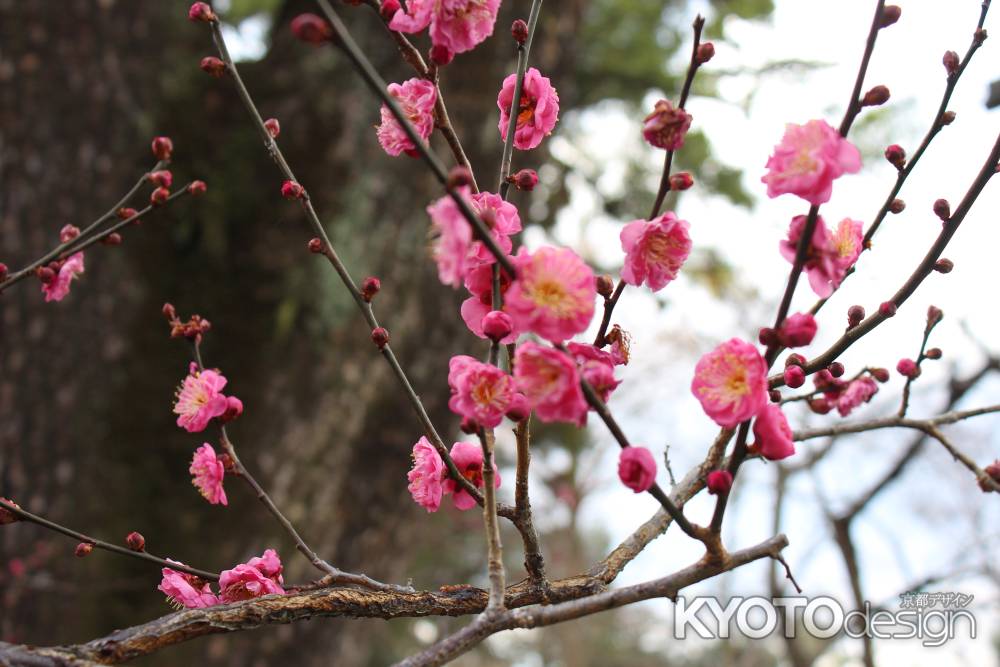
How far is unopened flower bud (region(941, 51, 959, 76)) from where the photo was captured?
30.2 inches

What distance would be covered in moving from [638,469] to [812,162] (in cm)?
28

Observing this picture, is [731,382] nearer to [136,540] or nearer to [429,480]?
[429,480]

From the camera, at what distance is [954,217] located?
71 centimetres

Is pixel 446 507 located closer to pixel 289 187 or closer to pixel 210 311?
pixel 210 311

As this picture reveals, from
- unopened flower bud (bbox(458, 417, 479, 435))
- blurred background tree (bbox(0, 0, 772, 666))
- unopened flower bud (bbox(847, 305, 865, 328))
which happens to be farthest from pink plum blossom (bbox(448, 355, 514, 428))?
blurred background tree (bbox(0, 0, 772, 666))

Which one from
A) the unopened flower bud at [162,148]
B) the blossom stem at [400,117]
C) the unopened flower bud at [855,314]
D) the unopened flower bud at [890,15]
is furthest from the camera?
the unopened flower bud at [162,148]

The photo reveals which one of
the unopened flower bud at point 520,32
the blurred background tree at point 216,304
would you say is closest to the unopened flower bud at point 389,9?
the unopened flower bud at point 520,32

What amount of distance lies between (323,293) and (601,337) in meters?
2.03

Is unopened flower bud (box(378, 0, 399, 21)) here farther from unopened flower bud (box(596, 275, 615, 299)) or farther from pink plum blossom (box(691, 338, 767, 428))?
pink plum blossom (box(691, 338, 767, 428))

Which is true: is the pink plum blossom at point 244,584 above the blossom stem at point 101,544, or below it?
below

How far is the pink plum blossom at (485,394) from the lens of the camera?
2.09 feet

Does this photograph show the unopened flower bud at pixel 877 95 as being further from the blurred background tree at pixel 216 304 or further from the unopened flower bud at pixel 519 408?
the blurred background tree at pixel 216 304

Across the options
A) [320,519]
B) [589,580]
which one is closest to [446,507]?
[320,519]

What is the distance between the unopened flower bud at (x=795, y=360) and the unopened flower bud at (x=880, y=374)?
26 cm
